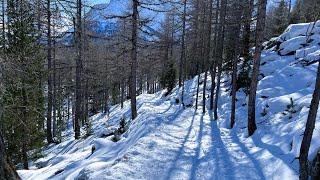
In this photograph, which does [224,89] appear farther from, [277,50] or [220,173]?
[220,173]

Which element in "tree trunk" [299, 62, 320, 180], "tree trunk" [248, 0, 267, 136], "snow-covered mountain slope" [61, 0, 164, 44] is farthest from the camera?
"snow-covered mountain slope" [61, 0, 164, 44]

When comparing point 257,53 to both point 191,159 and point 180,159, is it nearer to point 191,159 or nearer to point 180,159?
point 191,159

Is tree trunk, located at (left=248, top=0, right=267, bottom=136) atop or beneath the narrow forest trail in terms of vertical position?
atop

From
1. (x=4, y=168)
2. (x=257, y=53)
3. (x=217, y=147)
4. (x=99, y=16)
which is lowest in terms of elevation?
(x=217, y=147)

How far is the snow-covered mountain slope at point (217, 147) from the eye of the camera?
9.27m

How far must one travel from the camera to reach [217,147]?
12.9m

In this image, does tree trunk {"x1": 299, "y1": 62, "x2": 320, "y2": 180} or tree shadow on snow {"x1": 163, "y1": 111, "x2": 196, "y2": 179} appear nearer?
tree trunk {"x1": 299, "y1": 62, "x2": 320, "y2": 180}

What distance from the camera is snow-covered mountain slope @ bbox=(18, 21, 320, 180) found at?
9.27 m

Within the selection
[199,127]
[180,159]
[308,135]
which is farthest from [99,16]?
[308,135]

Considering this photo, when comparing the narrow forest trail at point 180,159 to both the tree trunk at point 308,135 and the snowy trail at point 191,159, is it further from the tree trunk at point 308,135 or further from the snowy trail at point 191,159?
the tree trunk at point 308,135

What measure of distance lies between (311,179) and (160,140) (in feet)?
18.3

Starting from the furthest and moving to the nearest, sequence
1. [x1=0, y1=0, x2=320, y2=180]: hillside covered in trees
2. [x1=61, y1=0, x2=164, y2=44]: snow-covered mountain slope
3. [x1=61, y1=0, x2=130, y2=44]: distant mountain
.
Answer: [x1=61, y1=0, x2=164, y2=44]: snow-covered mountain slope, [x1=61, y1=0, x2=130, y2=44]: distant mountain, [x1=0, y1=0, x2=320, y2=180]: hillside covered in trees

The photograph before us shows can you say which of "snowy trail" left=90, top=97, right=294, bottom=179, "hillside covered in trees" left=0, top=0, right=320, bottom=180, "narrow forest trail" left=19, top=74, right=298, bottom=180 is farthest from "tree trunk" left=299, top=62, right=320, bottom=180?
"snowy trail" left=90, top=97, right=294, bottom=179

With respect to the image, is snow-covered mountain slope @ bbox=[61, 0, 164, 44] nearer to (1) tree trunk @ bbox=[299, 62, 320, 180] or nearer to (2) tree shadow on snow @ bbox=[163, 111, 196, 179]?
(2) tree shadow on snow @ bbox=[163, 111, 196, 179]
